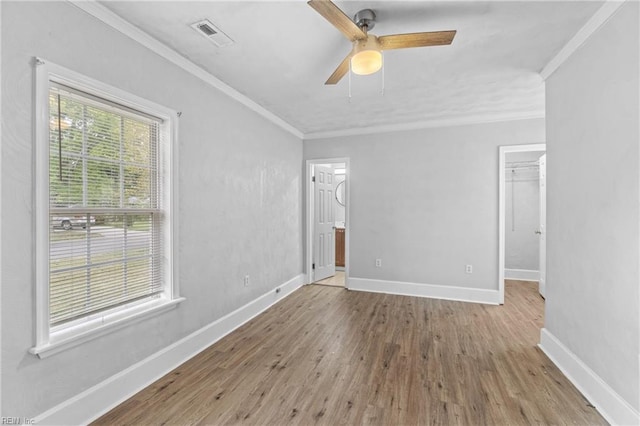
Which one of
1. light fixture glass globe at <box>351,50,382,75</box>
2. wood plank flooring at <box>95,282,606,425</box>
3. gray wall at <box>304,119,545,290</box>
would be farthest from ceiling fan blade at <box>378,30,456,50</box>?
gray wall at <box>304,119,545,290</box>

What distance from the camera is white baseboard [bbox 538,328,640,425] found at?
1591 millimetres

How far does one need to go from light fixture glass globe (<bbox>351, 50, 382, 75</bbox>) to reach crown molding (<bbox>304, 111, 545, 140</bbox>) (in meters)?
2.66

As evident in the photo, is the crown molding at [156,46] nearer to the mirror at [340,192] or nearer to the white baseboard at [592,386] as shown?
the mirror at [340,192]

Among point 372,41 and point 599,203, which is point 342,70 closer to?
point 372,41

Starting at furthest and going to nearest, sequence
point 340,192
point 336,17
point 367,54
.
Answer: point 340,192
point 367,54
point 336,17

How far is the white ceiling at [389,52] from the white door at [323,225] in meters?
1.58

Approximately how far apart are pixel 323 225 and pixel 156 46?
11.7 feet

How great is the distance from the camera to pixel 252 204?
332 cm

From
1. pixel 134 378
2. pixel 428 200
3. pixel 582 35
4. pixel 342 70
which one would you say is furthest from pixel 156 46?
pixel 428 200

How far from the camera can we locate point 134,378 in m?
1.94

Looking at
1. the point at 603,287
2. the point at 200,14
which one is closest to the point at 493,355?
the point at 603,287

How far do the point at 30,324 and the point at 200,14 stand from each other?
206 cm

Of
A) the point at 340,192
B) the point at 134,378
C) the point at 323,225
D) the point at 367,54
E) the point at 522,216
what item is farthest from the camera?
the point at 340,192

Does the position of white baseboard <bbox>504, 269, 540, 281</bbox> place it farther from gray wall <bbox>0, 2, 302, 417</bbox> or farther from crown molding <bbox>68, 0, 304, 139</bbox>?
crown molding <bbox>68, 0, 304, 139</bbox>
